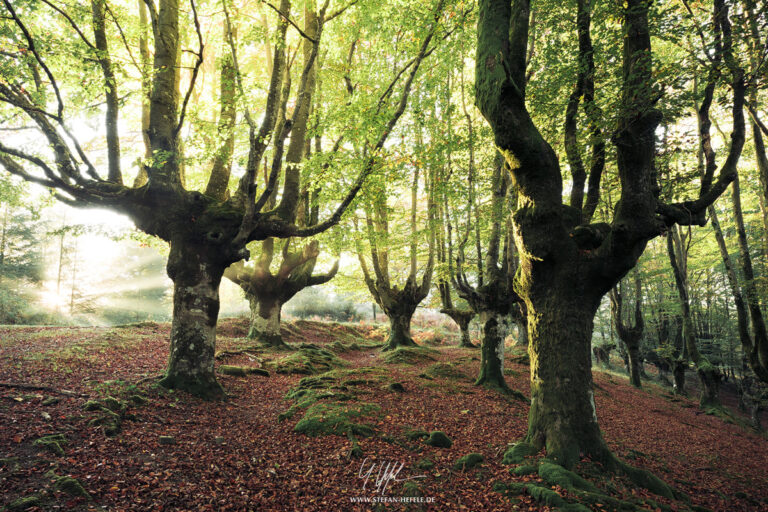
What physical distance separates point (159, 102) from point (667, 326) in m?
31.5

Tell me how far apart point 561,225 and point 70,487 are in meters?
6.78

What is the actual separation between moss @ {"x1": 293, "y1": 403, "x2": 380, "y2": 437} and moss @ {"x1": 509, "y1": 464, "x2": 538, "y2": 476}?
2193mm

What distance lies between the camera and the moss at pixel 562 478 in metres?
4.06

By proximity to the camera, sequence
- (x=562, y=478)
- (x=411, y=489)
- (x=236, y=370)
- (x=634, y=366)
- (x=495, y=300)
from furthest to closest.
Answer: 1. (x=634, y=366)
2. (x=495, y=300)
3. (x=236, y=370)
4. (x=562, y=478)
5. (x=411, y=489)

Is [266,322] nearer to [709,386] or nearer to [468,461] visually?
[468,461]

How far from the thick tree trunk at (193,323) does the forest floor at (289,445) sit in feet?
1.28

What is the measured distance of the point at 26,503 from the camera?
276cm

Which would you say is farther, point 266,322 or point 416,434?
point 266,322

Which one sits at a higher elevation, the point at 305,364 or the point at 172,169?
the point at 172,169

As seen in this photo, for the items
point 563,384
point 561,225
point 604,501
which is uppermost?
point 561,225

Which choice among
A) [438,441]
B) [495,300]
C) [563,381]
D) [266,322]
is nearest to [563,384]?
[563,381]

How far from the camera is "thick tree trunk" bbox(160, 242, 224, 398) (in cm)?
655

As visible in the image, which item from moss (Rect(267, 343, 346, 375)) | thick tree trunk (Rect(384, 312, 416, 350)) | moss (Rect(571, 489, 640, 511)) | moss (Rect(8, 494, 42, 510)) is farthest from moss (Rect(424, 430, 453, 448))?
thick tree trunk (Rect(384, 312, 416, 350))
